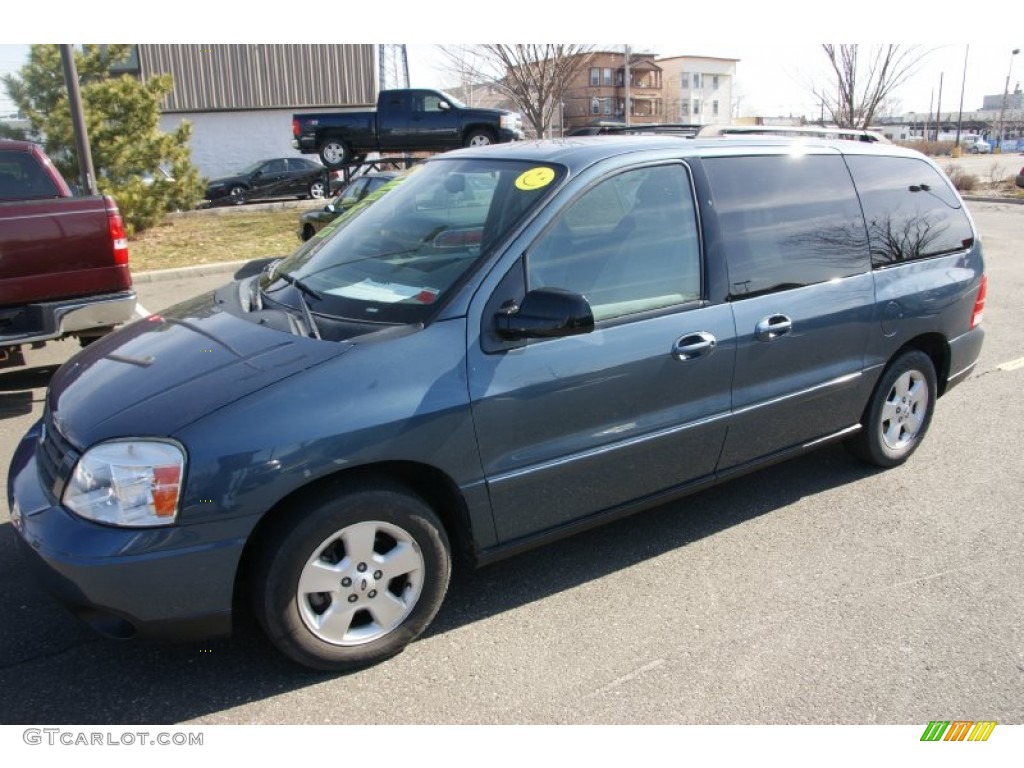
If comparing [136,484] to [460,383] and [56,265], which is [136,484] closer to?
[460,383]

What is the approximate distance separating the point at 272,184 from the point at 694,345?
22596 millimetres

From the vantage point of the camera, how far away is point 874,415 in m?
4.30

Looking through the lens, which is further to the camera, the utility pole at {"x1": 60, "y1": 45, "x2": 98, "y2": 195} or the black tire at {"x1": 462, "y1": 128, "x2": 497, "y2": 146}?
the black tire at {"x1": 462, "y1": 128, "x2": 497, "y2": 146}

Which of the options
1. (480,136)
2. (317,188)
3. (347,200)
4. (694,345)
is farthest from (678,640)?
(317,188)

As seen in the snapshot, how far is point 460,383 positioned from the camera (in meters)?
2.81

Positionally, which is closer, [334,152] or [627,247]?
[627,247]

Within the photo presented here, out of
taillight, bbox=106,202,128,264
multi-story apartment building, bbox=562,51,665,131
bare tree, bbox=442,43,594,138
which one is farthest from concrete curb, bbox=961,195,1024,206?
multi-story apartment building, bbox=562,51,665,131

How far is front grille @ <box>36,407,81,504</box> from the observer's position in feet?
8.48

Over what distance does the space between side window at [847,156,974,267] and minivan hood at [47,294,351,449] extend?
2.91 m

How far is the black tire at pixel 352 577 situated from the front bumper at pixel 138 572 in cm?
15

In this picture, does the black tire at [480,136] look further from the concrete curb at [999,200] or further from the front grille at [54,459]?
the front grille at [54,459]

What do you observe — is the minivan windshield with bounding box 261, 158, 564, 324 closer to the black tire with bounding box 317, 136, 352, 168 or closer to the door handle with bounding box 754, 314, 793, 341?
the door handle with bounding box 754, 314, 793, 341

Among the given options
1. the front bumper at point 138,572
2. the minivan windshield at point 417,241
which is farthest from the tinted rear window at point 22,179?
the front bumper at point 138,572

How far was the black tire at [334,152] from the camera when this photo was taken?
19344 millimetres
